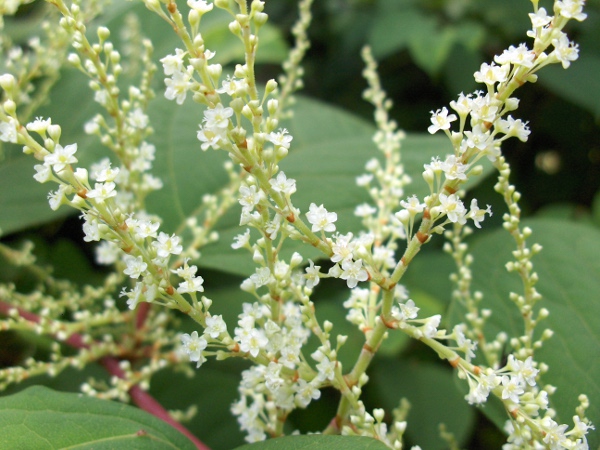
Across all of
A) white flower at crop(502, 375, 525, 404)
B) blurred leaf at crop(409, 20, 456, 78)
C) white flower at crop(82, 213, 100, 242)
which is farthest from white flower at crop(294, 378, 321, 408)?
blurred leaf at crop(409, 20, 456, 78)

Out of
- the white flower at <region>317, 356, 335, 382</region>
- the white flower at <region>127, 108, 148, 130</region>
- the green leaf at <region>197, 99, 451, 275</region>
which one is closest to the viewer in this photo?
the white flower at <region>317, 356, 335, 382</region>

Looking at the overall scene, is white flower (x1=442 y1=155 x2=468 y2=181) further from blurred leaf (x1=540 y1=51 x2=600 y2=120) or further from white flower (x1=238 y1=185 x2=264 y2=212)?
blurred leaf (x1=540 y1=51 x2=600 y2=120)

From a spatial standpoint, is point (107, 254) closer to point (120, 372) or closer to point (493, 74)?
point (120, 372)

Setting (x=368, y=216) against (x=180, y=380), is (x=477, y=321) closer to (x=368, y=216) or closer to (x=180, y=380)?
(x=368, y=216)

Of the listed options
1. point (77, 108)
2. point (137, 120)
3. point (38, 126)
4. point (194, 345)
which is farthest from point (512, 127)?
point (77, 108)

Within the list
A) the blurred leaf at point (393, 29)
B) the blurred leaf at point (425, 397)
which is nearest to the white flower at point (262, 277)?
the blurred leaf at point (425, 397)

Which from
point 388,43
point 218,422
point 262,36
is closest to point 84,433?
point 218,422

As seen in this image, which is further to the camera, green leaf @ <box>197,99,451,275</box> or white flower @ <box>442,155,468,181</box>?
green leaf @ <box>197,99,451,275</box>

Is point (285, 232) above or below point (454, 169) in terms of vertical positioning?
below
